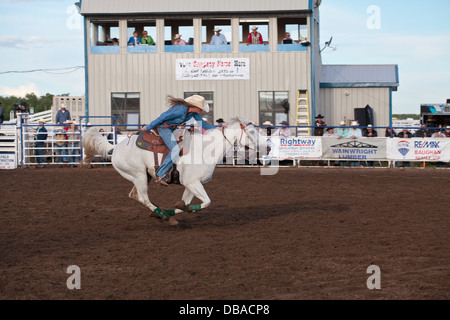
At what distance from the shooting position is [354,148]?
65.0 feet

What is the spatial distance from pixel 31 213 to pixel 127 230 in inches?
99.8

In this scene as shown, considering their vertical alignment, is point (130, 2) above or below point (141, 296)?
above

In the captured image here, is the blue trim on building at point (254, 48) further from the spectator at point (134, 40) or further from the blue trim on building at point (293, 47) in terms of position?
the spectator at point (134, 40)

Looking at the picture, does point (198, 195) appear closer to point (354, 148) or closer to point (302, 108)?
point (354, 148)

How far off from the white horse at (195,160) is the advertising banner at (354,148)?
11.5 m

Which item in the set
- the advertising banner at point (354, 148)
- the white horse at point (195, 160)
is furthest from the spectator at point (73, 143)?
the white horse at point (195, 160)

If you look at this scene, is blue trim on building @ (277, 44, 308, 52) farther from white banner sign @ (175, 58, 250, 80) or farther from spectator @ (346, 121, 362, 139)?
spectator @ (346, 121, 362, 139)

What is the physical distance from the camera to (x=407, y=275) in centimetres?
564

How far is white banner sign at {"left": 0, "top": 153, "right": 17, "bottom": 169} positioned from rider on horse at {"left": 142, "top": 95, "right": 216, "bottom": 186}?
13.3m

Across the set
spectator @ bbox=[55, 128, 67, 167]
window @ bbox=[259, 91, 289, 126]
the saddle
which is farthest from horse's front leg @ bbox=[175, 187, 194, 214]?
window @ bbox=[259, 91, 289, 126]

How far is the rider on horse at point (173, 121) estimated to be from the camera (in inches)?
332

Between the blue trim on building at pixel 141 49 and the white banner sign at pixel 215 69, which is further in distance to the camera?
the blue trim on building at pixel 141 49
